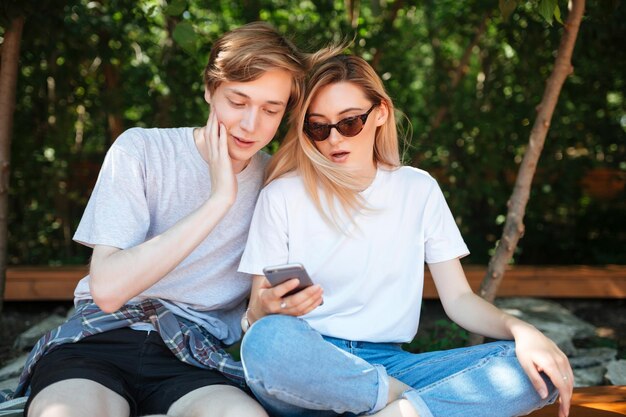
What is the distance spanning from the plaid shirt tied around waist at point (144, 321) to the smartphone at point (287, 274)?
0.43 m

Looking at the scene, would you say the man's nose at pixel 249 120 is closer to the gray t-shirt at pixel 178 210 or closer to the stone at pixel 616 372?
the gray t-shirt at pixel 178 210

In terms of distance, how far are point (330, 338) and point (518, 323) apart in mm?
653

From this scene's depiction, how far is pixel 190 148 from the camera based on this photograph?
281 centimetres

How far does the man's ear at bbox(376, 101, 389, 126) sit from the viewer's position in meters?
2.95

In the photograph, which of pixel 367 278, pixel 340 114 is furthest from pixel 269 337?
pixel 340 114

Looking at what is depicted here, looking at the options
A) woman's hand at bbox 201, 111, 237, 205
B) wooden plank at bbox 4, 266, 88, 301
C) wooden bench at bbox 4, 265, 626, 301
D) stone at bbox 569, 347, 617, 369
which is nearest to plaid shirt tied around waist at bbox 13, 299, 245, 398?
woman's hand at bbox 201, 111, 237, 205

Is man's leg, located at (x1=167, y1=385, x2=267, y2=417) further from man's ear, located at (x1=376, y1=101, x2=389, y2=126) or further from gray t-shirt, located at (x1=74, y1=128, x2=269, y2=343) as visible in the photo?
man's ear, located at (x1=376, y1=101, x2=389, y2=126)

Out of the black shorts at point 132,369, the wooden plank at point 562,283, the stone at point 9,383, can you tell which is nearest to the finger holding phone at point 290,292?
the black shorts at point 132,369

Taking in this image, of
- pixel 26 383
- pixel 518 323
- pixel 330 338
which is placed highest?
pixel 518 323

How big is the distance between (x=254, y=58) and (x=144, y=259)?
2.65 feet

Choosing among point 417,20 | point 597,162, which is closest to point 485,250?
point 597,162

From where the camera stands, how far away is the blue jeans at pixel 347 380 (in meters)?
2.20

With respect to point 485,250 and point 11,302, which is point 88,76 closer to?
point 11,302

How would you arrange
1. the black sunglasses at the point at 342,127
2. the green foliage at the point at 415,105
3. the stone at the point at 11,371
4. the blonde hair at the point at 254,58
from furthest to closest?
the green foliage at the point at 415,105 < the stone at the point at 11,371 < the black sunglasses at the point at 342,127 < the blonde hair at the point at 254,58
